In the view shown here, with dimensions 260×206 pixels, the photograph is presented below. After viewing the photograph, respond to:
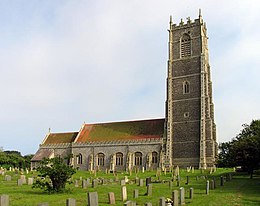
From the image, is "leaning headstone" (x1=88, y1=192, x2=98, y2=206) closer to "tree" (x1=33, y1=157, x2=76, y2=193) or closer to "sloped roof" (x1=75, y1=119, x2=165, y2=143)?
"tree" (x1=33, y1=157, x2=76, y2=193)

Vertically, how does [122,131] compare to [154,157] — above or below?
above

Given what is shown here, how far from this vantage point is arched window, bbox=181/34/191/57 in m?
51.2

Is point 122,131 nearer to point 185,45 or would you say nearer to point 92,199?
point 185,45

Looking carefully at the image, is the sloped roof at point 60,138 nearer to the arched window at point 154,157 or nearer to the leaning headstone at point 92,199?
the arched window at point 154,157

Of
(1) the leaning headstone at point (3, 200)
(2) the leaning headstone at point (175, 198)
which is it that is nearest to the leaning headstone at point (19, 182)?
(1) the leaning headstone at point (3, 200)

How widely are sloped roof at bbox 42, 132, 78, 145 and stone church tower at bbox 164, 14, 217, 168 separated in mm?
17515

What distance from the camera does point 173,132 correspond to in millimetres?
47438

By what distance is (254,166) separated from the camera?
1174 inches

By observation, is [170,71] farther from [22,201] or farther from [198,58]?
[22,201]

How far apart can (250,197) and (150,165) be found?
29.5 meters

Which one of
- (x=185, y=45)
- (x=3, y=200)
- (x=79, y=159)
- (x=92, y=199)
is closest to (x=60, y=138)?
(x=79, y=159)

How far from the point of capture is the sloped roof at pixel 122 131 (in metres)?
49.4

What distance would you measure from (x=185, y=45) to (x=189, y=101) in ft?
31.7

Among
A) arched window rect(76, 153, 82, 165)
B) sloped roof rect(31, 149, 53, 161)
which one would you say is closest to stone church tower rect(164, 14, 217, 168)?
arched window rect(76, 153, 82, 165)
